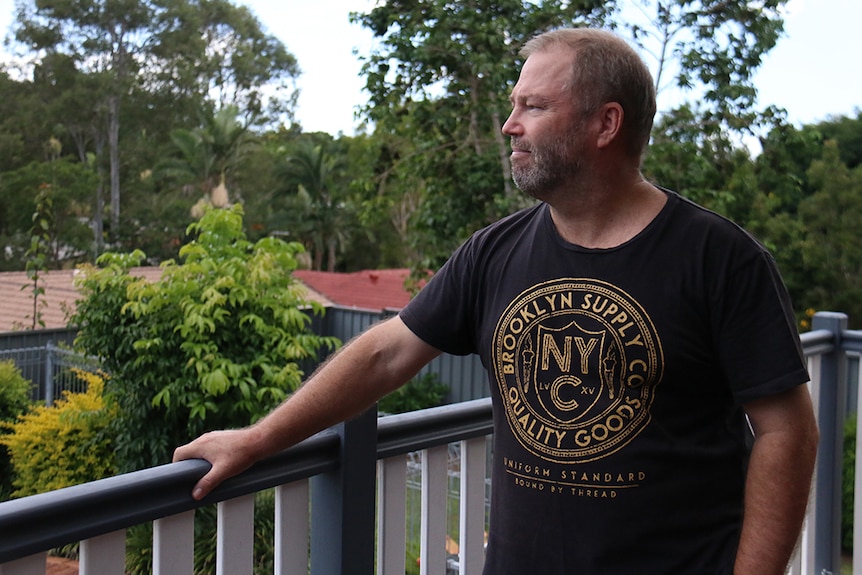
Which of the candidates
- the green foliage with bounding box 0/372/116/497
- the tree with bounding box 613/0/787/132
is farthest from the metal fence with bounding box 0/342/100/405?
the tree with bounding box 613/0/787/132

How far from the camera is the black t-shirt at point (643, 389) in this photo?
1179 mm

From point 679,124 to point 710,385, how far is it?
873 centimetres

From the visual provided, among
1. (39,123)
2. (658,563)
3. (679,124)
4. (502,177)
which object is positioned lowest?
(658,563)

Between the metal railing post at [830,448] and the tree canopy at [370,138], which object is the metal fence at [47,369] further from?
the metal railing post at [830,448]

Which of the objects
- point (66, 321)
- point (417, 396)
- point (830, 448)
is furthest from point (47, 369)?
point (830, 448)

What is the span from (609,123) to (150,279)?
39.9 feet

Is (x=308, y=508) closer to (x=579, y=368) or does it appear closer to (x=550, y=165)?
(x=579, y=368)

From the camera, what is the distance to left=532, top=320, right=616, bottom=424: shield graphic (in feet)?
4.00

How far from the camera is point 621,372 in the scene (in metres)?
1.21

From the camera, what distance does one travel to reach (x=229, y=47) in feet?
108

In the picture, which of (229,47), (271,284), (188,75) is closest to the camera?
(271,284)

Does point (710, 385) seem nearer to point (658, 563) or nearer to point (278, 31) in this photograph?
point (658, 563)

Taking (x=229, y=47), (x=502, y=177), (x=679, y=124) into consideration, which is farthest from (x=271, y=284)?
(x=229, y=47)

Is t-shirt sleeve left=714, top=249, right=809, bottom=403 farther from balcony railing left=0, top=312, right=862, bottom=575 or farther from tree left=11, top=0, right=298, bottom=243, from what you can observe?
tree left=11, top=0, right=298, bottom=243
